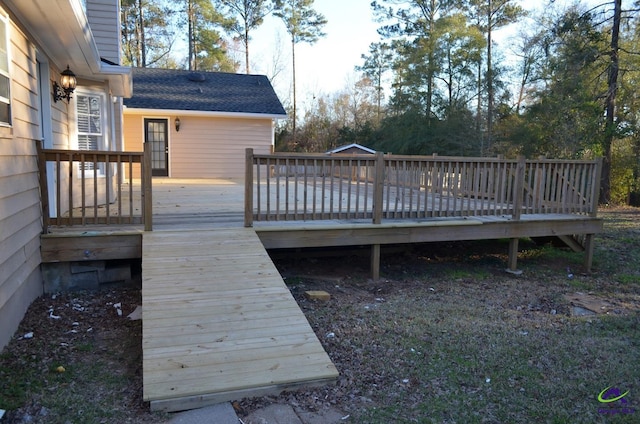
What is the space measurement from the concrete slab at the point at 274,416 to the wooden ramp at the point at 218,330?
147 mm

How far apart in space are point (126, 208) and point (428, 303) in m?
4.59

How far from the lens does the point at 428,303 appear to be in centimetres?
531

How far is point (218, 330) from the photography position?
3.57 metres

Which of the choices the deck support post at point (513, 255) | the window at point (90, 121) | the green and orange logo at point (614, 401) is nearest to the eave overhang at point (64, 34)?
the window at point (90, 121)

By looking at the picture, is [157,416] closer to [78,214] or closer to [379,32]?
[78,214]

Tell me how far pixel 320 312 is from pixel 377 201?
1958 mm

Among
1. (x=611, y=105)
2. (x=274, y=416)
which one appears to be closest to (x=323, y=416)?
(x=274, y=416)

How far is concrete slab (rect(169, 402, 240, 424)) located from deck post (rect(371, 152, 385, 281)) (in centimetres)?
370

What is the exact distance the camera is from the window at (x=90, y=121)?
24.2 ft

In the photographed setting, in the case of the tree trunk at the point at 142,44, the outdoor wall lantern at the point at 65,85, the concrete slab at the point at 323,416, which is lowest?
the concrete slab at the point at 323,416

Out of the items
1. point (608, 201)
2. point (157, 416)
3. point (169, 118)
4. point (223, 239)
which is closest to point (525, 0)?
point (608, 201)

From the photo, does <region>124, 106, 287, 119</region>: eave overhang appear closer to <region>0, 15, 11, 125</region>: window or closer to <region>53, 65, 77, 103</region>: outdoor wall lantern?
<region>53, 65, 77, 103</region>: outdoor wall lantern

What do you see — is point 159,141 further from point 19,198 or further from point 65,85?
point 19,198

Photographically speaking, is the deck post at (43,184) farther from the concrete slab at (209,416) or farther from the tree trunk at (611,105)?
the tree trunk at (611,105)
